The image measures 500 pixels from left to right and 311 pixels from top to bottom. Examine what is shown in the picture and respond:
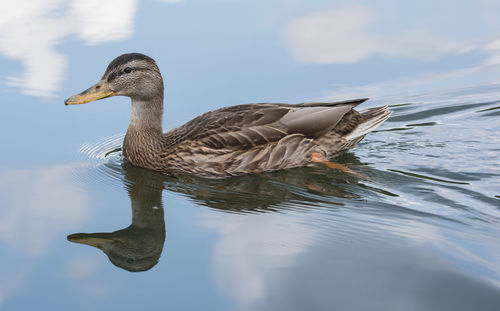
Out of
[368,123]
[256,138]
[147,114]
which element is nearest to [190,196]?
[256,138]

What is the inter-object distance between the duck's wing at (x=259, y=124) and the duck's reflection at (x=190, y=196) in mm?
444

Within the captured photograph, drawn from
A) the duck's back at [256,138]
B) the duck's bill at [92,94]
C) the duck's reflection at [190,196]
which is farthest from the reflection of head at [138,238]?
the duck's bill at [92,94]

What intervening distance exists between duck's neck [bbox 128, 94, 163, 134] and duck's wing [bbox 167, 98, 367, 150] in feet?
0.73

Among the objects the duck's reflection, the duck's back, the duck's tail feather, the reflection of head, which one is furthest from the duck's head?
the duck's tail feather

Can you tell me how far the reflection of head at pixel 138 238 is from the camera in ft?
16.9

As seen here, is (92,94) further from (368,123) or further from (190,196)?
(368,123)

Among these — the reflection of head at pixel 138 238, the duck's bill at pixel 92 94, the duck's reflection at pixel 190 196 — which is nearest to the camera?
the reflection of head at pixel 138 238

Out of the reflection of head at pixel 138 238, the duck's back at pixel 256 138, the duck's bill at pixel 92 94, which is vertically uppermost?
the duck's bill at pixel 92 94

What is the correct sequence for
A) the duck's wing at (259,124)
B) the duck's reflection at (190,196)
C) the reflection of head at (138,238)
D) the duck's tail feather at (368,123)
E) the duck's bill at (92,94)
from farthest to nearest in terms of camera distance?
the duck's tail feather at (368,123) < the duck's wing at (259,124) < the duck's bill at (92,94) < the duck's reflection at (190,196) < the reflection of head at (138,238)

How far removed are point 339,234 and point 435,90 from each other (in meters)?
4.62

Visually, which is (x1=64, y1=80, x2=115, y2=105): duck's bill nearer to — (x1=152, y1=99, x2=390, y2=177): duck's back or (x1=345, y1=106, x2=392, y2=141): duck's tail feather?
(x1=152, y1=99, x2=390, y2=177): duck's back

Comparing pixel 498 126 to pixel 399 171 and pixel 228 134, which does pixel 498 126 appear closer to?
pixel 399 171

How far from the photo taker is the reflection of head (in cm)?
516

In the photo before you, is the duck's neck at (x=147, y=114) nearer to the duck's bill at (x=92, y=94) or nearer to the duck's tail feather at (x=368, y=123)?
the duck's bill at (x=92, y=94)
